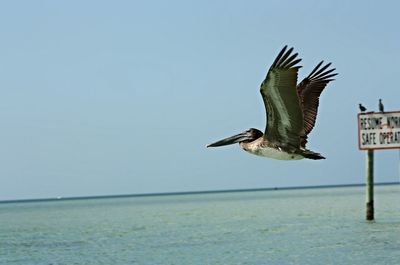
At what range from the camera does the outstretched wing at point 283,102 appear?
9727 mm

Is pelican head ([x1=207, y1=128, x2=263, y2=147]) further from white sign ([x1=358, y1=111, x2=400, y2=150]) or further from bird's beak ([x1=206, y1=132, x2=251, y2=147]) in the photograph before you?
white sign ([x1=358, y1=111, x2=400, y2=150])

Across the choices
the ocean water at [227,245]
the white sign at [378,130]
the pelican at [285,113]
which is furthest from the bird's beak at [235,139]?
the white sign at [378,130]

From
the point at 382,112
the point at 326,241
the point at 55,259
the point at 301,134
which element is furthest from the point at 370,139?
the point at 301,134

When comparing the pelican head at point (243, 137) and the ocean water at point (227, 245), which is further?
the ocean water at point (227, 245)

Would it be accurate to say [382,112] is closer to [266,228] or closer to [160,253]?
[160,253]

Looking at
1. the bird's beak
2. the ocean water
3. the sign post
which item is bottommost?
the ocean water

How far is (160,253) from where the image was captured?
31922 millimetres

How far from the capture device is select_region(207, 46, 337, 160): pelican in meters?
9.87

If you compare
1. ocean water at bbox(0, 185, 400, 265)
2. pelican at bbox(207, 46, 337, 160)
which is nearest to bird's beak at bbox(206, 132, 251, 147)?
pelican at bbox(207, 46, 337, 160)

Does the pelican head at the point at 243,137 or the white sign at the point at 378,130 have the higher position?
the white sign at the point at 378,130

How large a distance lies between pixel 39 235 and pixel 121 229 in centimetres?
522

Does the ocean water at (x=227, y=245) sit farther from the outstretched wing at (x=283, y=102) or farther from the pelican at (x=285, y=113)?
the outstretched wing at (x=283, y=102)

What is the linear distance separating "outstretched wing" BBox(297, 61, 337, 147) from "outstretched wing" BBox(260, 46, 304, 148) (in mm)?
1197

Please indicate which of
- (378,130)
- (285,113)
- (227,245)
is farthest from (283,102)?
(227,245)
